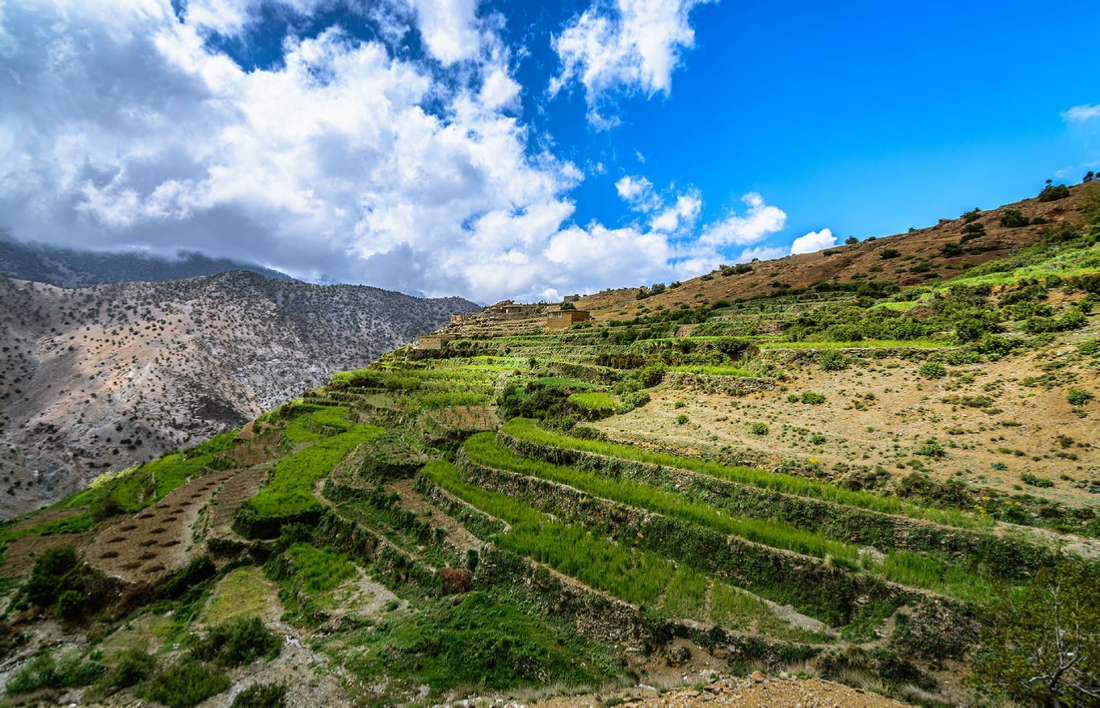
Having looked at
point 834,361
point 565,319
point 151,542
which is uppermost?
point 565,319

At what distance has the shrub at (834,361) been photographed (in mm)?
23766

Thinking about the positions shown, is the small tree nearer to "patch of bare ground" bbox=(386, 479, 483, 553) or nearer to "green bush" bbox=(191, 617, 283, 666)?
"patch of bare ground" bbox=(386, 479, 483, 553)

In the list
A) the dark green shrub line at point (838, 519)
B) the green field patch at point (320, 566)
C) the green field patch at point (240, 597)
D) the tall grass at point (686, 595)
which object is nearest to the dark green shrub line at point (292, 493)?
the green field patch at point (320, 566)

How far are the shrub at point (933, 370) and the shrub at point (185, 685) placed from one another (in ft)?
97.2

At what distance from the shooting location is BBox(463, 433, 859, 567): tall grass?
12432 mm

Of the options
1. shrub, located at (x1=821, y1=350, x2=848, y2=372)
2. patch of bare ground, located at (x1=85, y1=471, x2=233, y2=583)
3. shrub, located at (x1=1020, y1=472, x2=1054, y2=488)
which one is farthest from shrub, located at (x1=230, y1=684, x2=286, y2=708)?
shrub, located at (x1=821, y1=350, x2=848, y2=372)

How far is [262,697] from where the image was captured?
34.5 feet

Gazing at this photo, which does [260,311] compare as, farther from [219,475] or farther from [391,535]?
[391,535]

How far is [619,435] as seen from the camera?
22703mm

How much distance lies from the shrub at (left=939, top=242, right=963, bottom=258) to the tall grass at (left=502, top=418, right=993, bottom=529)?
4855cm

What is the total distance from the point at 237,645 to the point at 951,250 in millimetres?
66521

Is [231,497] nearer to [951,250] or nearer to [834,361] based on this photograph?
[834,361]

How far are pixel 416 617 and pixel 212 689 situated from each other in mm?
5337

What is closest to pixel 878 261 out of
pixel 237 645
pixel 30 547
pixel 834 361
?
pixel 834 361
